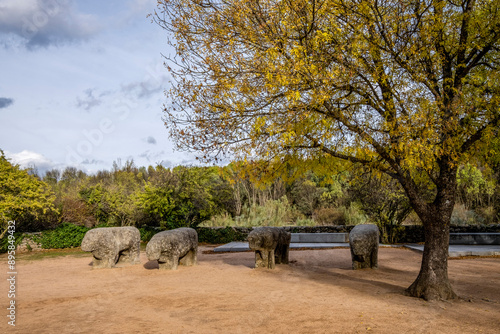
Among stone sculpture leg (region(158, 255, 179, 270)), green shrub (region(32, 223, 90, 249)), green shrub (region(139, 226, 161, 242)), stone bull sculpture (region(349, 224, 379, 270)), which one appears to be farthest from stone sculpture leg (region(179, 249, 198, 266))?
green shrub (region(32, 223, 90, 249))

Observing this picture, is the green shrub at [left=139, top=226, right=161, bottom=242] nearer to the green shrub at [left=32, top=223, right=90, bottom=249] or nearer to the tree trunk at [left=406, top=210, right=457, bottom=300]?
the green shrub at [left=32, top=223, right=90, bottom=249]

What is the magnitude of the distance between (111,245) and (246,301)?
5.64m

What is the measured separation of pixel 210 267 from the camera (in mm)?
11414

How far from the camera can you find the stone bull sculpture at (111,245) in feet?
36.4

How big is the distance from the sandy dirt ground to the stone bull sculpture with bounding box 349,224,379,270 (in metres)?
0.37

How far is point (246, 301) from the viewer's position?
23.9 feet

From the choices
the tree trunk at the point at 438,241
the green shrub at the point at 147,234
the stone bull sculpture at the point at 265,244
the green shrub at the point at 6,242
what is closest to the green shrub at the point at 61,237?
the green shrub at the point at 6,242

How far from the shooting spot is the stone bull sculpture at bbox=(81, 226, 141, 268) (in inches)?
437

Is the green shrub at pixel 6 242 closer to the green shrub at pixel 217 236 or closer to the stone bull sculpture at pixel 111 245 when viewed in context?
the stone bull sculpture at pixel 111 245

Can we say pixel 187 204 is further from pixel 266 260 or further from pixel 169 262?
pixel 266 260

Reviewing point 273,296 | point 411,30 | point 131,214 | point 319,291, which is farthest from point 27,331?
point 131,214

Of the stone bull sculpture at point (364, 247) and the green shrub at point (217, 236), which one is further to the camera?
the green shrub at point (217, 236)

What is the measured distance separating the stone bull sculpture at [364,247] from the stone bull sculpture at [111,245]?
6.60 m

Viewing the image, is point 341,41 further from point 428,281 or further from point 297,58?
point 428,281
